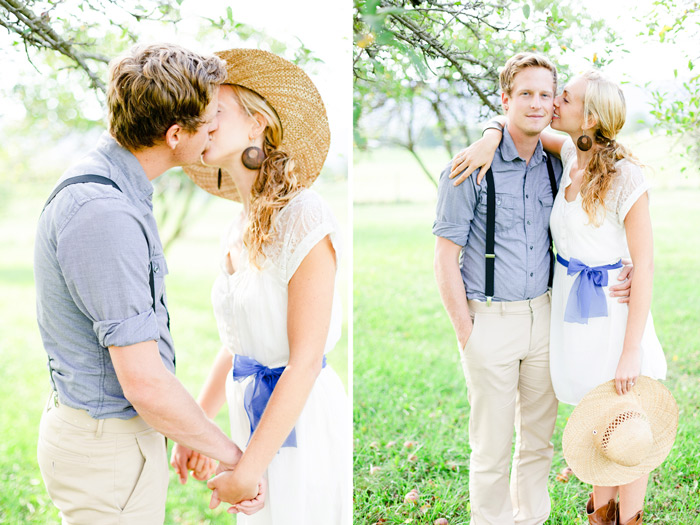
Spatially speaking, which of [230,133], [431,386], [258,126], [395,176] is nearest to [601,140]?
[258,126]

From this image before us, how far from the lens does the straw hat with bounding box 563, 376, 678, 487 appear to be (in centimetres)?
252

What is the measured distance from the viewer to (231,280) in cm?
207

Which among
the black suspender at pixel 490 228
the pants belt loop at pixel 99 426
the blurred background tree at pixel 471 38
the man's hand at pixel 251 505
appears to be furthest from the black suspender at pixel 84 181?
the black suspender at pixel 490 228

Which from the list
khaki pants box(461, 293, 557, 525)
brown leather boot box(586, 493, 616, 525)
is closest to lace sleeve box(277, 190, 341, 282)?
khaki pants box(461, 293, 557, 525)

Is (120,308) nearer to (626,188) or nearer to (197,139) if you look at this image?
(197,139)

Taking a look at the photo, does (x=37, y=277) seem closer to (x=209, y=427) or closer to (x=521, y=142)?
(x=209, y=427)

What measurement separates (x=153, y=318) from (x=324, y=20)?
20.9 ft

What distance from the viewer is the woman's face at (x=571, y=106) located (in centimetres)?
254

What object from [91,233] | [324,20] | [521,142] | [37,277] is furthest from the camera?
[324,20]

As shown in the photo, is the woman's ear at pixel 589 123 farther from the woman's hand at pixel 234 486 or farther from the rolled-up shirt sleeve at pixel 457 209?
the woman's hand at pixel 234 486

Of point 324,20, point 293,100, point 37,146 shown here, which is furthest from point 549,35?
point 37,146

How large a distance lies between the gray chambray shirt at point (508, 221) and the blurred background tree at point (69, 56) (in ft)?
3.23

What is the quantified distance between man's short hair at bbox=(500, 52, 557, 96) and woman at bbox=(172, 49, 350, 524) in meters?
0.86

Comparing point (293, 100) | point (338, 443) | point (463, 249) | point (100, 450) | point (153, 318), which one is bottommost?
point (338, 443)
